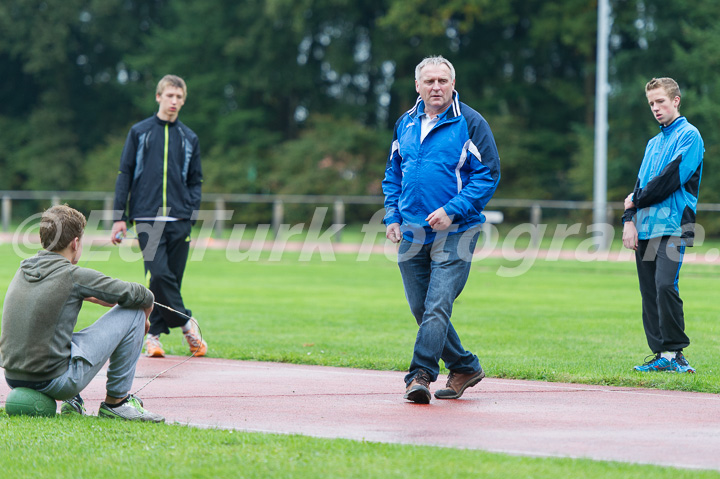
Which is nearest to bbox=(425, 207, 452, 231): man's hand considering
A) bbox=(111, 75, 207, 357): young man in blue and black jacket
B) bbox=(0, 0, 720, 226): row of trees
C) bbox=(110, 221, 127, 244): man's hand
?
bbox=(111, 75, 207, 357): young man in blue and black jacket

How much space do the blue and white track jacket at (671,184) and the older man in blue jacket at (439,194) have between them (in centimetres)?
176

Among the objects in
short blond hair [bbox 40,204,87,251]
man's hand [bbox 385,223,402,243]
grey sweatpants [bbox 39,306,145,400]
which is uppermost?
short blond hair [bbox 40,204,87,251]

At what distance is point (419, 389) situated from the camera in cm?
614

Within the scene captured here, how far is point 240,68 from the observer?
46.8m

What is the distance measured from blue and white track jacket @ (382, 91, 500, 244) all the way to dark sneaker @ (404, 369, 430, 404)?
83 cm

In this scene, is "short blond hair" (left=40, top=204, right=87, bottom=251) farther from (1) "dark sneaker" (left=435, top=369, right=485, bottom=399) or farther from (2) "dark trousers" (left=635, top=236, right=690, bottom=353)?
(2) "dark trousers" (left=635, top=236, right=690, bottom=353)

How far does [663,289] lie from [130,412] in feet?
13.2

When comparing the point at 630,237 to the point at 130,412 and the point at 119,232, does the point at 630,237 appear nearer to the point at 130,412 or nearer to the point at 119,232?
the point at 130,412

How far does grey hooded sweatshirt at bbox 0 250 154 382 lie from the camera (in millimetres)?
5441

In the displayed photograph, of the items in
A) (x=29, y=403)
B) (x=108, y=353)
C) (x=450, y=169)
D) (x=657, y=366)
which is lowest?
(x=657, y=366)

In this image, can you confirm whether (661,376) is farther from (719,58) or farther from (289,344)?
(719,58)

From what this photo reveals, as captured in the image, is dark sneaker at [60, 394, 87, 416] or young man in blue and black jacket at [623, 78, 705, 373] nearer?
dark sneaker at [60, 394, 87, 416]

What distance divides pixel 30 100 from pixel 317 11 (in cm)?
1749

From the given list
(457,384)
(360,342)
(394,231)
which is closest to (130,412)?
(394,231)
